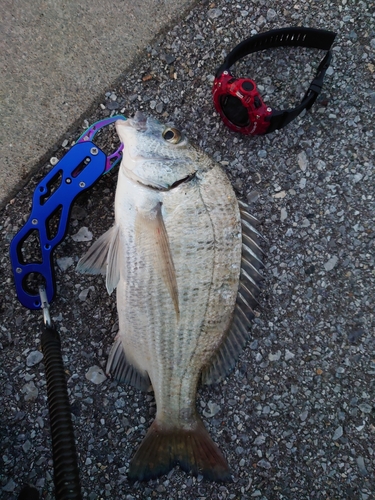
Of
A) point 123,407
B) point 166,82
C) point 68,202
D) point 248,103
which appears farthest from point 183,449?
point 166,82

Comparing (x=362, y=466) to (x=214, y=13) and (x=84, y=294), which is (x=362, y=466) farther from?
(x=214, y=13)

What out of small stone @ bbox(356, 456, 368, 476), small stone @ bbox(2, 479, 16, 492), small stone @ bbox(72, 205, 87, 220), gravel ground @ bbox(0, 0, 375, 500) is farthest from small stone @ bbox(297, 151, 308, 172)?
small stone @ bbox(2, 479, 16, 492)

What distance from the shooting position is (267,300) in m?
2.38

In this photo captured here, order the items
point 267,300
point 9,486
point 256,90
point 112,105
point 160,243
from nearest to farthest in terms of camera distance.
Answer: point 160,243
point 256,90
point 9,486
point 267,300
point 112,105

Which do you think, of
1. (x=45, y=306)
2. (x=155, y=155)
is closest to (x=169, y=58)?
(x=155, y=155)

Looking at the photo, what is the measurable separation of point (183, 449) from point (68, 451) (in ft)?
2.03

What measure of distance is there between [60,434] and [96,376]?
54 cm

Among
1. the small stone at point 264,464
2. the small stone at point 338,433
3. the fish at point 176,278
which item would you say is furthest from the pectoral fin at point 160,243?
the small stone at point 338,433

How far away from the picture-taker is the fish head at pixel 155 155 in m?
2.01

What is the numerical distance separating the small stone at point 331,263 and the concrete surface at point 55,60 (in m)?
1.54

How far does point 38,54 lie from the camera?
2467 mm

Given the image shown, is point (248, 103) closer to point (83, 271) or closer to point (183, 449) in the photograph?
point (83, 271)

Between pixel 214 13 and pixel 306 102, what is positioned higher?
pixel 214 13

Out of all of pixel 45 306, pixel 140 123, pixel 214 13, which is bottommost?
pixel 45 306
